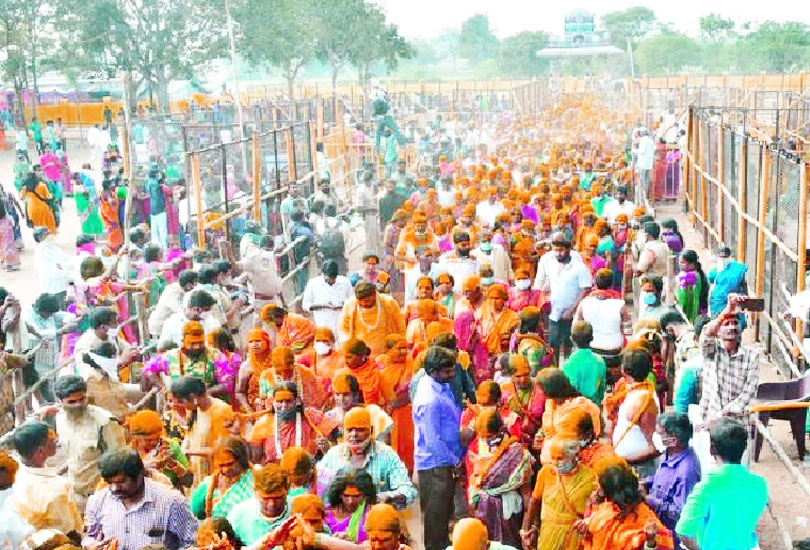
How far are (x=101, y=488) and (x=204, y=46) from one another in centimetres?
3158

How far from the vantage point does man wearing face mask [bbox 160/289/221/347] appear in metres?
8.01

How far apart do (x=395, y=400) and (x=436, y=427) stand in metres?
1.07

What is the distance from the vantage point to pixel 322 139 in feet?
76.1

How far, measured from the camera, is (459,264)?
9.96 metres

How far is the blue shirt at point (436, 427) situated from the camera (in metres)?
6.30

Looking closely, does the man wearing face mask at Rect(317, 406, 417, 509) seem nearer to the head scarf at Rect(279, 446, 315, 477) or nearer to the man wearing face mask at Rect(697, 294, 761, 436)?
the head scarf at Rect(279, 446, 315, 477)

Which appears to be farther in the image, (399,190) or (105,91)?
(105,91)

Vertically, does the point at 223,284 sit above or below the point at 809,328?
above

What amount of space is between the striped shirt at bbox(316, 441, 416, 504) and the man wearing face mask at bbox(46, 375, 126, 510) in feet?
4.52

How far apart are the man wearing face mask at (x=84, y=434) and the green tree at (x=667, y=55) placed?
79.5m

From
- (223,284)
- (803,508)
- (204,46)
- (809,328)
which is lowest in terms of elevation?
(803,508)

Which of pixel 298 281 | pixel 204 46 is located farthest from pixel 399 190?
pixel 204 46

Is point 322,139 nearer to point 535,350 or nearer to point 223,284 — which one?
point 223,284

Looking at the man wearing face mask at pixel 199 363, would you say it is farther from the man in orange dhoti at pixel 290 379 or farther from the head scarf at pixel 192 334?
the man in orange dhoti at pixel 290 379
